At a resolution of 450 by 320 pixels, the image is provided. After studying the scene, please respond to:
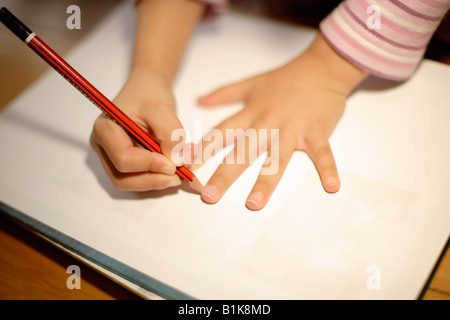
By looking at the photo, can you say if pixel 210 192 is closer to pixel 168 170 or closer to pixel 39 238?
pixel 168 170

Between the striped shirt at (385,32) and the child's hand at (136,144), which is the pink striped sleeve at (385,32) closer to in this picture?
the striped shirt at (385,32)

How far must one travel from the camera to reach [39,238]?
0.36 metres

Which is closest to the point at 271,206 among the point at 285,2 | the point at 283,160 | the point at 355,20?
the point at 283,160

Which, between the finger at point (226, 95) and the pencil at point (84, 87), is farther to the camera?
the finger at point (226, 95)

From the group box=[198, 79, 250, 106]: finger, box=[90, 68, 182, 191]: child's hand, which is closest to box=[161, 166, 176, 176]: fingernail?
box=[90, 68, 182, 191]: child's hand

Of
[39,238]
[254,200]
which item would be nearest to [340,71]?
[254,200]

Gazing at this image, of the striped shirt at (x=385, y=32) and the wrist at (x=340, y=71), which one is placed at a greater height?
the striped shirt at (x=385, y=32)

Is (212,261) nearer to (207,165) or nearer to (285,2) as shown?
(207,165)

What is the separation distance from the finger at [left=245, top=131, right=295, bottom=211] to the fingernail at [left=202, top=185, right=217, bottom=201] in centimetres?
3

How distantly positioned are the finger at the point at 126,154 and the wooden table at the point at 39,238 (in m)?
0.09

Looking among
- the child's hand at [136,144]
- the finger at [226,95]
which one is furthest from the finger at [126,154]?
the finger at [226,95]

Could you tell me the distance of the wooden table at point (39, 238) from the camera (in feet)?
1.09

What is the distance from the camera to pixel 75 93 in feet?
1.47

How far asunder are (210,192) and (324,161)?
0.10 m
